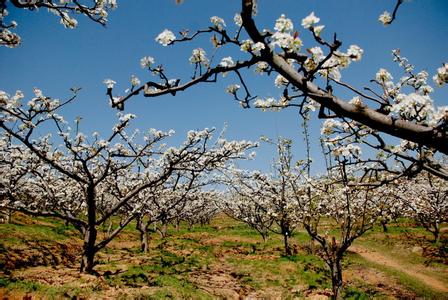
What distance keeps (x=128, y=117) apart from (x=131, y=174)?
10.3 metres

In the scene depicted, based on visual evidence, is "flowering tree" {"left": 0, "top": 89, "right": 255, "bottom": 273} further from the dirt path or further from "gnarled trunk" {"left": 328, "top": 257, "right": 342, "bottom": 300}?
the dirt path

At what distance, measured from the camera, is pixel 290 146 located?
1573cm

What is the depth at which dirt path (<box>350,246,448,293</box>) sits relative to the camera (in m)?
16.6

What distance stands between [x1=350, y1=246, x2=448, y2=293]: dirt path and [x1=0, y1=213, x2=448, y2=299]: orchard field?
2.2 inches

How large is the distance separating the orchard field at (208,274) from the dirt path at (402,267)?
6 centimetres

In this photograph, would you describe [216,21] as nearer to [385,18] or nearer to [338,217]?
[385,18]

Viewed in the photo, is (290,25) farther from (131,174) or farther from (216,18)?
(131,174)

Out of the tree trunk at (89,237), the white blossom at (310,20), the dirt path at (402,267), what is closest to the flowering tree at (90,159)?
the tree trunk at (89,237)

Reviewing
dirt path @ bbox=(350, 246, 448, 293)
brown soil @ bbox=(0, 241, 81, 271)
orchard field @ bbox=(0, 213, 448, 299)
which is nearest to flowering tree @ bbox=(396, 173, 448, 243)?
orchard field @ bbox=(0, 213, 448, 299)

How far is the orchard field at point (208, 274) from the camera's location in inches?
423

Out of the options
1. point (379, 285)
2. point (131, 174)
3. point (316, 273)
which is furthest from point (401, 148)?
point (131, 174)

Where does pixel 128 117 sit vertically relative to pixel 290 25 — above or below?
above

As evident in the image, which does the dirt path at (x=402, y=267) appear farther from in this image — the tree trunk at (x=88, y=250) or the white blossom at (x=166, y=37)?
the white blossom at (x=166, y=37)

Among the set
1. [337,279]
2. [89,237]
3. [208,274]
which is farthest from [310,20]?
[208,274]
